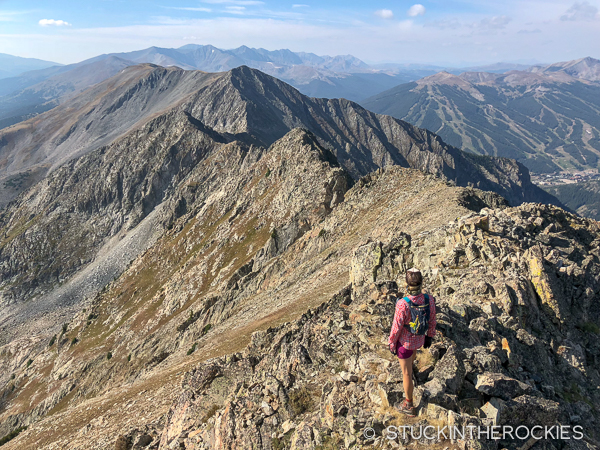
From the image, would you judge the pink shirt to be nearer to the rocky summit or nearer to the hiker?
the hiker

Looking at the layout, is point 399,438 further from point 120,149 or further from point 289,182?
point 120,149

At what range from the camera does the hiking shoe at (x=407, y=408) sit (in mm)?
12298

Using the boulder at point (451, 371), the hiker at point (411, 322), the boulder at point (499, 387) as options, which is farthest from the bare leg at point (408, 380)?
the boulder at point (499, 387)

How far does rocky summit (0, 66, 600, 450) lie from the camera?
14.0 m

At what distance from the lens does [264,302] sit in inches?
2202

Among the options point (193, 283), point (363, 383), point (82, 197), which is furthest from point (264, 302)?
point (82, 197)

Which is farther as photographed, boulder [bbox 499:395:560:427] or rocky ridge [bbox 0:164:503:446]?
rocky ridge [bbox 0:164:503:446]

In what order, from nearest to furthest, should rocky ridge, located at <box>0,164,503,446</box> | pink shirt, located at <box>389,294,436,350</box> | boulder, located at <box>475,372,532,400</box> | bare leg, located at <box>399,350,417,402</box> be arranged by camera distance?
→ bare leg, located at <box>399,350,417,402</box> < pink shirt, located at <box>389,294,436,350</box> < boulder, located at <box>475,372,532,400</box> < rocky ridge, located at <box>0,164,503,446</box>

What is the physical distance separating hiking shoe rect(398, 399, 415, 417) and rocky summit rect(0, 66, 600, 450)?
275 millimetres

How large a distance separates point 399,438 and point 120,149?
208582 mm

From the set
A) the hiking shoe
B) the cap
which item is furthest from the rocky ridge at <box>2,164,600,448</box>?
the cap

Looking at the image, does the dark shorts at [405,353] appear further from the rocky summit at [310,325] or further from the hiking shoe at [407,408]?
the hiking shoe at [407,408]

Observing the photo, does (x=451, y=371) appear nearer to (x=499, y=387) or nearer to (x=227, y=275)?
→ (x=499, y=387)

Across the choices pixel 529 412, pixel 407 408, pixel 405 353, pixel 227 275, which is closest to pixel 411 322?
pixel 405 353
